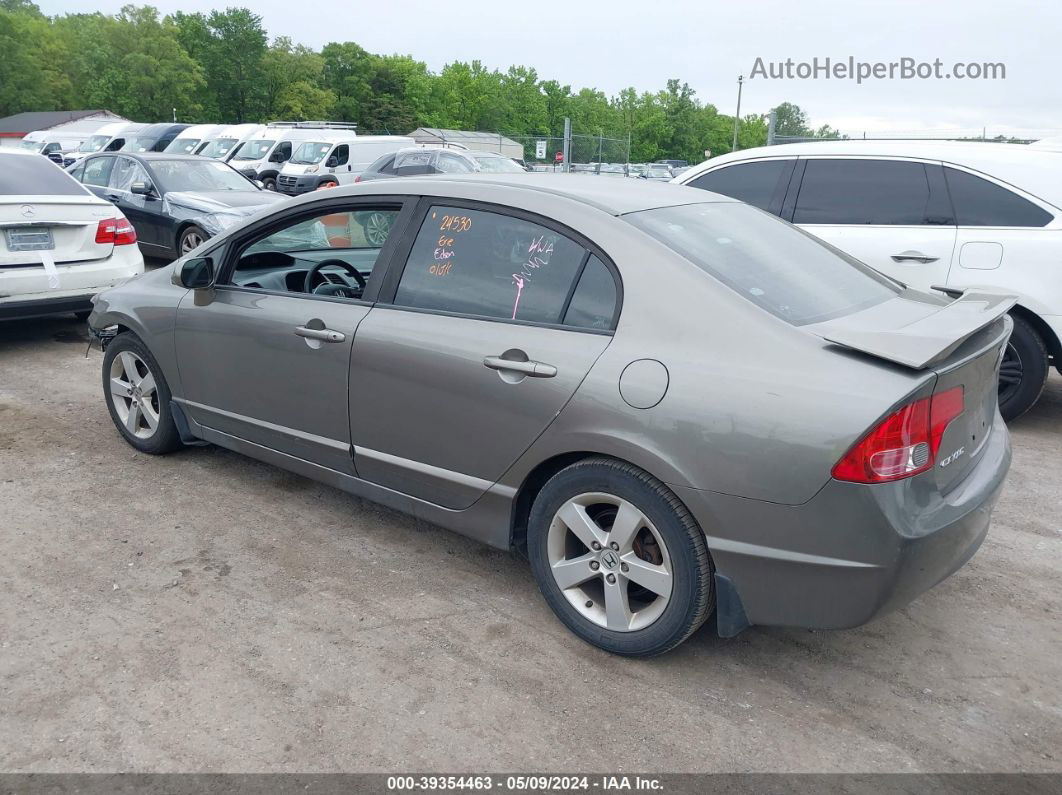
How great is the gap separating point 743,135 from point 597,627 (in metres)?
92.8

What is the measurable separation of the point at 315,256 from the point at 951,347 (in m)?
3.21

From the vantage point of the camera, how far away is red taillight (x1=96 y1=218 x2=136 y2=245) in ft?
24.4

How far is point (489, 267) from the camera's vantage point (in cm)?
339

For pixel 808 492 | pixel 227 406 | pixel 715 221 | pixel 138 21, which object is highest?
pixel 138 21

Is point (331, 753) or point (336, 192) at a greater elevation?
point (336, 192)

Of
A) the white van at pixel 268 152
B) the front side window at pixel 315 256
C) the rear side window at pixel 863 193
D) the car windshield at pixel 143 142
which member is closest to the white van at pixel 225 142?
the white van at pixel 268 152

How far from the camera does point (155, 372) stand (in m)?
4.68

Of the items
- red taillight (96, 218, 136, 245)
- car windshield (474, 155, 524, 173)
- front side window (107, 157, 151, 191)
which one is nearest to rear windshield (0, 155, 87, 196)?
red taillight (96, 218, 136, 245)

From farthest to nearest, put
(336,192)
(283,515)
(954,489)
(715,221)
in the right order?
(283,515)
(336,192)
(715,221)
(954,489)

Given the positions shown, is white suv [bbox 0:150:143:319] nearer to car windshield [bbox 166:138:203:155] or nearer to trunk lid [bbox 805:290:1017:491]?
trunk lid [bbox 805:290:1017:491]

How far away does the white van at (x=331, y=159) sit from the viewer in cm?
2095

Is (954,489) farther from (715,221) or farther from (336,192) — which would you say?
(336,192)

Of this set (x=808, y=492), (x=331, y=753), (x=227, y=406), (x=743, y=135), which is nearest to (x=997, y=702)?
(x=808, y=492)

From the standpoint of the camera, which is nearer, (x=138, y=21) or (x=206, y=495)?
(x=206, y=495)
